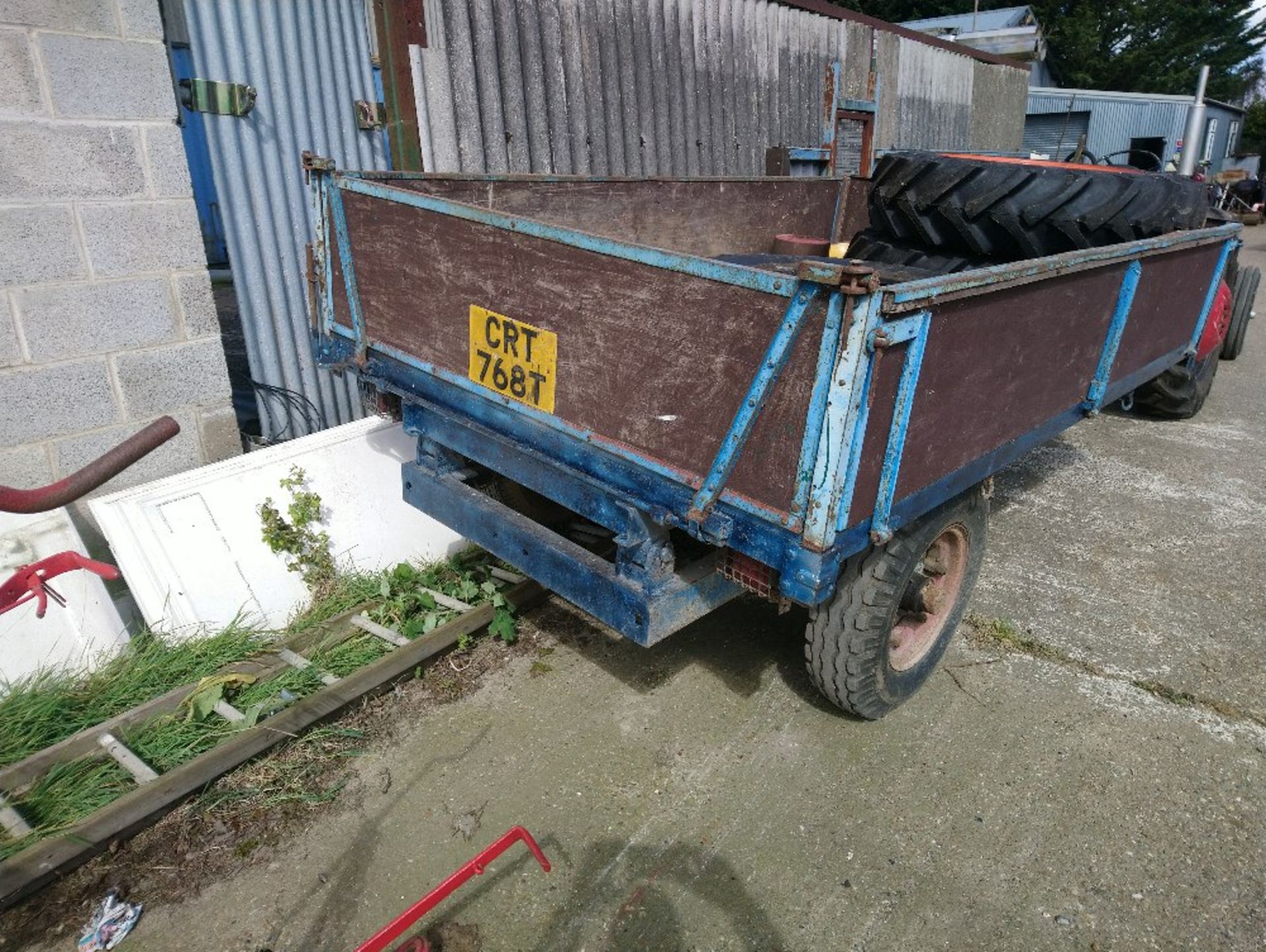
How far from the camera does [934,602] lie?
9.99 feet

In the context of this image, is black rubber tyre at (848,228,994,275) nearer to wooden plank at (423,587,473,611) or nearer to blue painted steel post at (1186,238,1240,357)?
blue painted steel post at (1186,238,1240,357)

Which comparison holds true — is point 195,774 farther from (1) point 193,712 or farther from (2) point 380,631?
(2) point 380,631

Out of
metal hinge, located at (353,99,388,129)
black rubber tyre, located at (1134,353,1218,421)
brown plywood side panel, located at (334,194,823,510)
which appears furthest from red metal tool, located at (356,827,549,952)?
black rubber tyre, located at (1134,353,1218,421)

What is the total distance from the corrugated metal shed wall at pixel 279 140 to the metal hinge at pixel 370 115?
37 mm

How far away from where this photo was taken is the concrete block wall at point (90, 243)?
9.76 feet

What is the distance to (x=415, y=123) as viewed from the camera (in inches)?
177

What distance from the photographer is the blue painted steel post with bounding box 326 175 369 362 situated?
9.55ft

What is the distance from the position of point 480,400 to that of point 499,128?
294 cm

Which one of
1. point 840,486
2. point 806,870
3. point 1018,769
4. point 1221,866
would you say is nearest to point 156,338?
point 840,486

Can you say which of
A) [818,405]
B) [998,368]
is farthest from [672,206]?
[818,405]

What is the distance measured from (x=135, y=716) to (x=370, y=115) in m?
3.13

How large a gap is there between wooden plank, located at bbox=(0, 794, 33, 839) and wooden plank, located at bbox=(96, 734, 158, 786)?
0.26 meters

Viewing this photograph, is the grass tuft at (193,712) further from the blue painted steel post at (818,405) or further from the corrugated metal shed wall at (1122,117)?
the corrugated metal shed wall at (1122,117)

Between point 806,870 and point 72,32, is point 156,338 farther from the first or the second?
point 806,870
